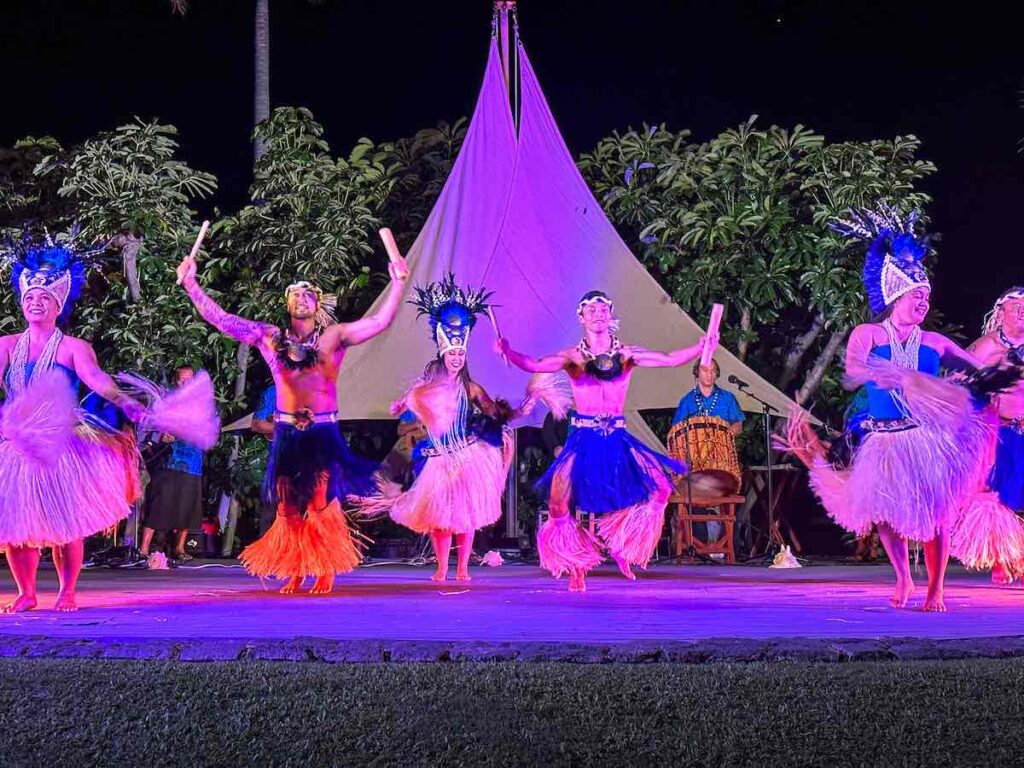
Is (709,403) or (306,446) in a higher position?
(709,403)

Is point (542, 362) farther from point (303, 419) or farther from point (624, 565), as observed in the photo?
point (303, 419)

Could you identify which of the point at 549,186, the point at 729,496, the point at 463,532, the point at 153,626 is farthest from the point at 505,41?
the point at 153,626

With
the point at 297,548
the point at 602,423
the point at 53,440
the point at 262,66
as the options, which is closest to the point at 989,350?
the point at 602,423

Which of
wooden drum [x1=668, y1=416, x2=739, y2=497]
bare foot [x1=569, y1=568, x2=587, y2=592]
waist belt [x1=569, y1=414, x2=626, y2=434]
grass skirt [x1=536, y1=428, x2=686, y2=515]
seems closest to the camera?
bare foot [x1=569, y1=568, x2=587, y2=592]

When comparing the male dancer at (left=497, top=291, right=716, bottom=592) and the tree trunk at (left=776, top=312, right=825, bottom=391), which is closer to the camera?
the male dancer at (left=497, top=291, right=716, bottom=592)

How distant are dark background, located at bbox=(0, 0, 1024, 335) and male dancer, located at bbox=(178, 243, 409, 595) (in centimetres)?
651

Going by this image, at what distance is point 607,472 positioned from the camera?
260 inches

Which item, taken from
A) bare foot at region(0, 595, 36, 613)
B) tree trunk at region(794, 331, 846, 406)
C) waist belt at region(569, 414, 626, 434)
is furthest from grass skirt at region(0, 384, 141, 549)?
tree trunk at region(794, 331, 846, 406)

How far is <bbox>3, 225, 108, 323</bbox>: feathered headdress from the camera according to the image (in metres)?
5.52

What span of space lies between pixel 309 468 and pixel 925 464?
2.63 meters

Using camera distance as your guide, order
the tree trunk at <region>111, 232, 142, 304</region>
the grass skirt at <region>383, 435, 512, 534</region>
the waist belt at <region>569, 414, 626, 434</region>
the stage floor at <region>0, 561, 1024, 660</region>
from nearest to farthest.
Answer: the stage floor at <region>0, 561, 1024, 660</region>, the waist belt at <region>569, 414, 626, 434</region>, the grass skirt at <region>383, 435, 512, 534</region>, the tree trunk at <region>111, 232, 142, 304</region>

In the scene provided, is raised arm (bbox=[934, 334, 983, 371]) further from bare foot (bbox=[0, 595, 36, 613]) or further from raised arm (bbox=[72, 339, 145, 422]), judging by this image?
bare foot (bbox=[0, 595, 36, 613])

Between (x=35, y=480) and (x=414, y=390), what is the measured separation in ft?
8.79

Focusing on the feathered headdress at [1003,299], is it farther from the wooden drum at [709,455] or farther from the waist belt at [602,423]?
the wooden drum at [709,455]
